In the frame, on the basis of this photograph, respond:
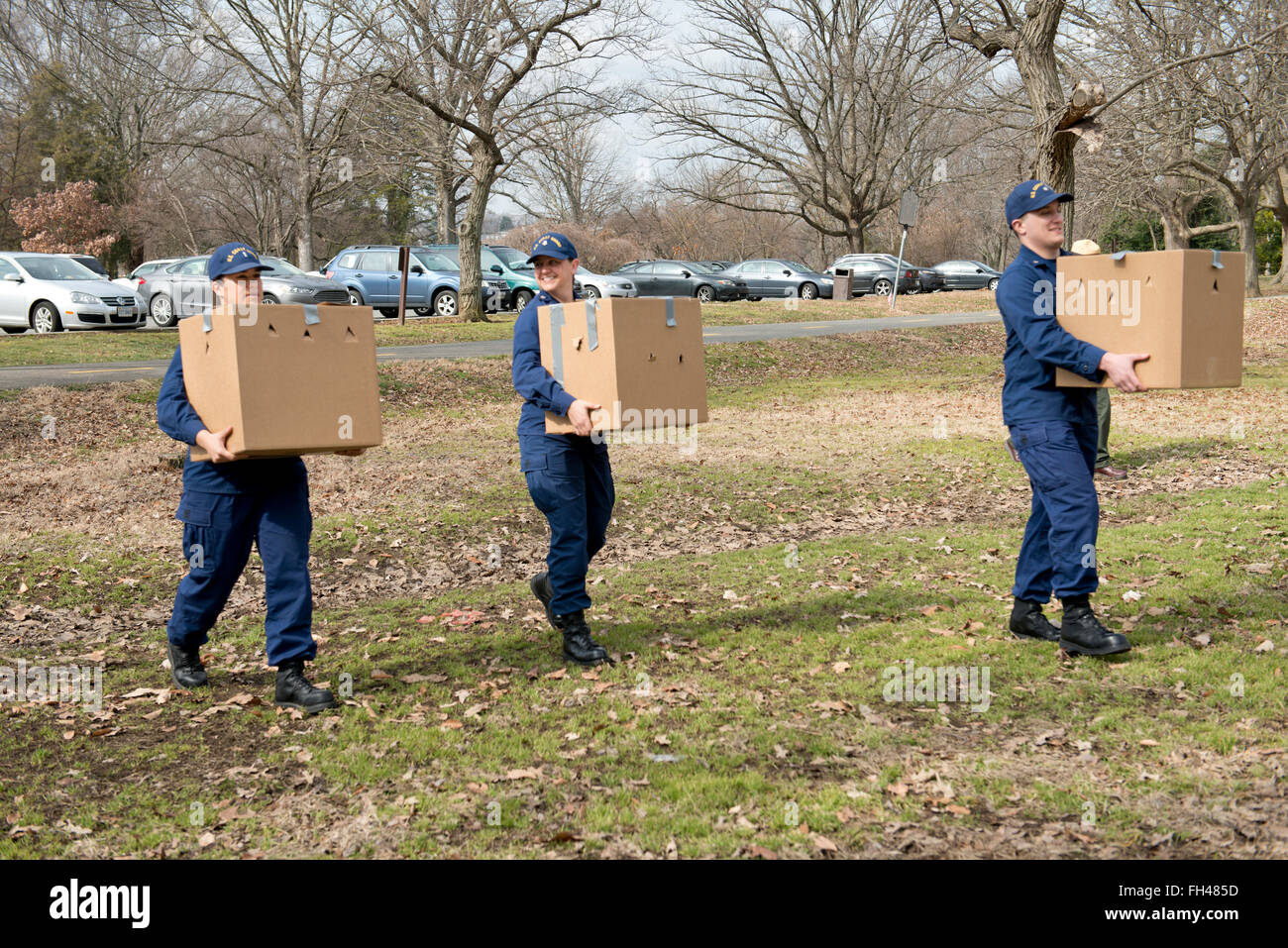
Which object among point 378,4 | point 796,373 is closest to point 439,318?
point 378,4

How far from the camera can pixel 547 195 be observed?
222 feet

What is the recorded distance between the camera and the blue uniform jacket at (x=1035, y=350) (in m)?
5.35

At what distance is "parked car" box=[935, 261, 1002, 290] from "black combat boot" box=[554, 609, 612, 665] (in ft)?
130

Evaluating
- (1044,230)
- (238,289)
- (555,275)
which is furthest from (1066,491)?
(238,289)

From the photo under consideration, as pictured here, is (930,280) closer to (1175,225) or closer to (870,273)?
(870,273)

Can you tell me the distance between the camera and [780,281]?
36.8m

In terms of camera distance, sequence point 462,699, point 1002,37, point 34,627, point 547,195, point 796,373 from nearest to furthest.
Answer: point 462,699
point 34,627
point 1002,37
point 796,373
point 547,195

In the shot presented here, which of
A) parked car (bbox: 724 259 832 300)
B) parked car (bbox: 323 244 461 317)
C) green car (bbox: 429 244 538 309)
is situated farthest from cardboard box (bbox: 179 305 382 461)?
parked car (bbox: 724 259 832 300)

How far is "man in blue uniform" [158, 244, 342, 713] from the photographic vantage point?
496cm

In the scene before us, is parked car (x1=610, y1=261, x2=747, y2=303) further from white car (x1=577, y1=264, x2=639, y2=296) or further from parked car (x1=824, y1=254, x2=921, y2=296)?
parked car (x1=824, y1=254, x2=921, y2=296)

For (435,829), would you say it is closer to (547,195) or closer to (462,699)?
(462,699)

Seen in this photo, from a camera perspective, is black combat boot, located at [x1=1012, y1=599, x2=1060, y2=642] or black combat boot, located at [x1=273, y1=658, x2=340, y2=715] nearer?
black combat boot, located at [x1=273, y1=658, x2=340, y2=715]

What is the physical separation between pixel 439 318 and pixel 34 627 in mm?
17746

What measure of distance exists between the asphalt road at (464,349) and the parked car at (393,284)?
19.5 ft
